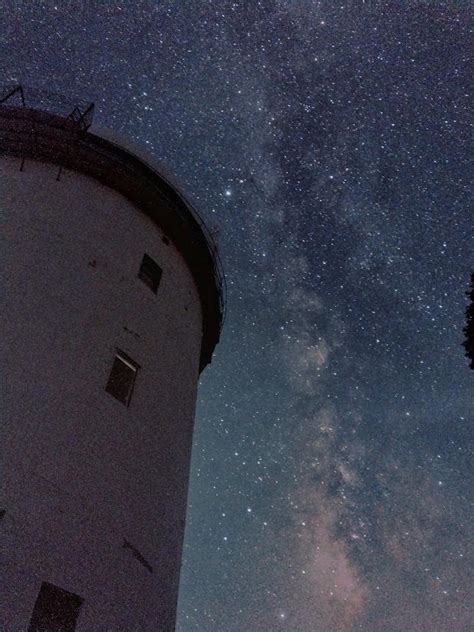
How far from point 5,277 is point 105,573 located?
586 cm

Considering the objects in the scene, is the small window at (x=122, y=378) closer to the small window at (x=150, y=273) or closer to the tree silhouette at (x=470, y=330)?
the small window at (x=150, y=273)

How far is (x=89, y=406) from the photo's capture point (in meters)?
11.1

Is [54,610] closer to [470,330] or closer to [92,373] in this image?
[92,373]

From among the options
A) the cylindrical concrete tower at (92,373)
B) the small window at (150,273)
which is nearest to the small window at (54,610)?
the cylindrical concrete tower at (92,373)

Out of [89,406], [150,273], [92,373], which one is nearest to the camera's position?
[89,406]

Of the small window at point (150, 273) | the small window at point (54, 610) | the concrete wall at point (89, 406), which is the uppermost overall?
the small window at point (150, 273)

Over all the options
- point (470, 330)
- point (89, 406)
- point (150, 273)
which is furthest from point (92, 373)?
point (470, 330)

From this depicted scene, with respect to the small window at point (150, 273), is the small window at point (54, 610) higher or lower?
lower

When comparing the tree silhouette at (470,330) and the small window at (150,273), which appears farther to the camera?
the small window at (150,273)

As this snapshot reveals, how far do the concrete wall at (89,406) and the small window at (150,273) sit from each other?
0.20 m

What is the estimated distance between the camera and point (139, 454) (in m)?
11.8

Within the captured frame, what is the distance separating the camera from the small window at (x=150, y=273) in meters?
14.7

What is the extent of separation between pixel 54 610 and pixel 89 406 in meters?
3.49

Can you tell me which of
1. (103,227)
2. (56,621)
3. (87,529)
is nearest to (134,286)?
(103,227)
